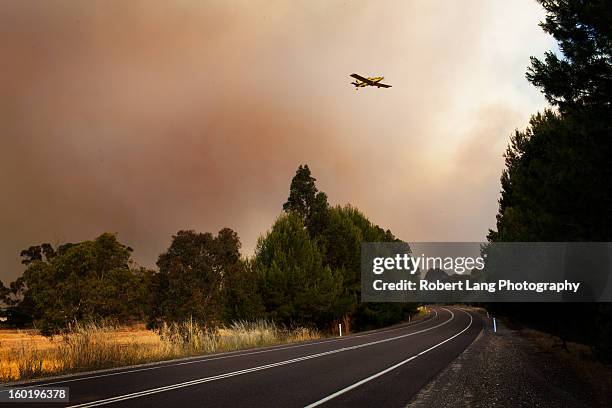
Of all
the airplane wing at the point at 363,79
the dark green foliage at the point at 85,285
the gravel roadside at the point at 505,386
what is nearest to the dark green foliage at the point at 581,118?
the gravel roadside at the point at 505,386

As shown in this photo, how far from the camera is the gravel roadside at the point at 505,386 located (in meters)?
9.73

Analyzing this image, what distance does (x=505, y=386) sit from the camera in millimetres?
11859

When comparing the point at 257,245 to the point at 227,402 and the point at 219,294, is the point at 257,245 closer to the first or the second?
the point at 219,294

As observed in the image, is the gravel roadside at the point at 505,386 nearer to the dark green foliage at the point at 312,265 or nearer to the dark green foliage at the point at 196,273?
the dark green foliage at the point at 196,273

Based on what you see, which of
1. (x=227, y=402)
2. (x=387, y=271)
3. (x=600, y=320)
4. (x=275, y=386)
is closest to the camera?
(x=227, y=402)

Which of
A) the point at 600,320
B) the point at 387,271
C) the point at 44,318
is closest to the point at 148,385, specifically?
the point at 600,320

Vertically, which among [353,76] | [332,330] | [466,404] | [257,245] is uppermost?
[353,76]

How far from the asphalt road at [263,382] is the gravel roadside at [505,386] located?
20.6 inches

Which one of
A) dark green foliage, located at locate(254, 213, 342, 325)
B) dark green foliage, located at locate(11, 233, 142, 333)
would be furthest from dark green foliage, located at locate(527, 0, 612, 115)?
dark green foliage, located at locate(254, 213, 342, 325)

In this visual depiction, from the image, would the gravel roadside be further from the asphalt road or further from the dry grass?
the dry grass

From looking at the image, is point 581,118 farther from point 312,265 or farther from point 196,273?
point 312,265

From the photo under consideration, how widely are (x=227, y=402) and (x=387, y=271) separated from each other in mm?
47364

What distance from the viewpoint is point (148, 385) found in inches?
442

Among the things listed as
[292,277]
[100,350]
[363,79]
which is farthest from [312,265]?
[100,350]
